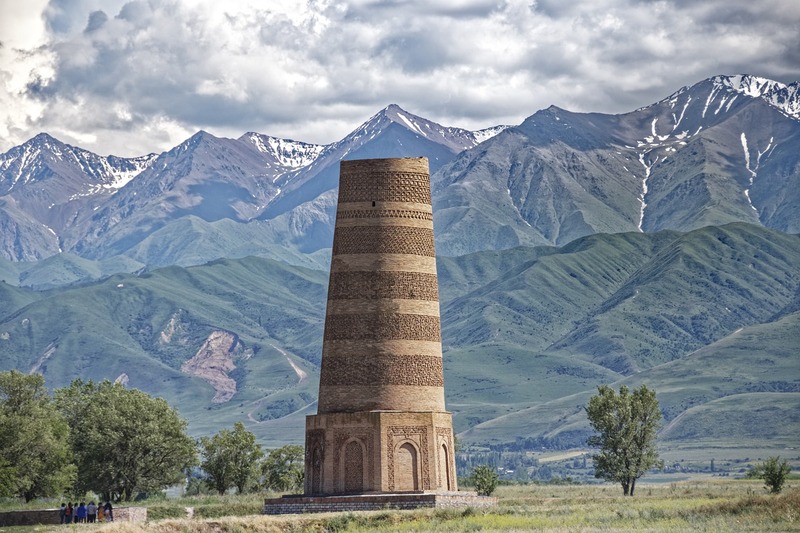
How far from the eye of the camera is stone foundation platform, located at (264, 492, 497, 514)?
72.8 meters

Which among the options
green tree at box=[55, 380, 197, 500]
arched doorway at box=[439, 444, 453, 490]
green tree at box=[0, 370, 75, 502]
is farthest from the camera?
green tree at box=[55, 380, 197, 500]

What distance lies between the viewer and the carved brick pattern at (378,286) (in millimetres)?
78125

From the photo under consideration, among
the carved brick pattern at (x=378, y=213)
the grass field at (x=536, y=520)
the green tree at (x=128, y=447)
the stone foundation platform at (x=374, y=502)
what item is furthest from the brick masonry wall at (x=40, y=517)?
the green tree at (x=128, y=447)

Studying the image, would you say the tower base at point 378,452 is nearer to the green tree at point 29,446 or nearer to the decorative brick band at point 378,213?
the decorative brick band at point 378,213

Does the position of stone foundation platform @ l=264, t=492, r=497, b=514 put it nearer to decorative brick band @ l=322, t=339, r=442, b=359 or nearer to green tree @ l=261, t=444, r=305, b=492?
decorative brick band @ l=322, t=339, r=442, b=359

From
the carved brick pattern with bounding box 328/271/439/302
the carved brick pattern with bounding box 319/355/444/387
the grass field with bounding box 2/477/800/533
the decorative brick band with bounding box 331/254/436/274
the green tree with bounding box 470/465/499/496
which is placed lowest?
the grass field with bounding box 2/477/800/533

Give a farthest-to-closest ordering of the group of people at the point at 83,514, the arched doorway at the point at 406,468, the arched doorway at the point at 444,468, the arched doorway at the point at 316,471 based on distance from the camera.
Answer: the arched doorway at the point at 444,468
the arched doorway at the point at 316,471
the arched doorway at the point at 406,468
the group of people at the point at 83,514

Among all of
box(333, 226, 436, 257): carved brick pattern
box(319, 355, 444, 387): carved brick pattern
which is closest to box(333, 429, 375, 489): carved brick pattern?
box(319, 355, 444, 387): carved brick pattern

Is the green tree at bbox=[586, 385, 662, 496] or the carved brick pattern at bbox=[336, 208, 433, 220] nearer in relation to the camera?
the carved brick pattern at bbox=[336, 208, 433, 220]

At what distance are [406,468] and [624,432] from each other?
37.5 m

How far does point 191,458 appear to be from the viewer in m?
104

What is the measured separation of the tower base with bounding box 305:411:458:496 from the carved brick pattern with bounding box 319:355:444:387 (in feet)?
5.55

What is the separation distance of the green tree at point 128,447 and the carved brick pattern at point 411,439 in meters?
27.6

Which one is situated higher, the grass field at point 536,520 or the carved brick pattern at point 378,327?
the carved brick pattern at point 378,327
